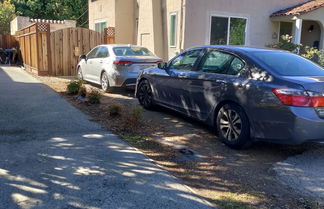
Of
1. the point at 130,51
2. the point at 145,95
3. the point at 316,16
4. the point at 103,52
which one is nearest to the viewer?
the point at 145,95

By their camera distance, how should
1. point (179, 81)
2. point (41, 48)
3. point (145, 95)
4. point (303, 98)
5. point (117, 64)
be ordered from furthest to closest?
point (41, 48) < point (117, 64) < point (145, 95) < point (179, 81) < point (303, 98)

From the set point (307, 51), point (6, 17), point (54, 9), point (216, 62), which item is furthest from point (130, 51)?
point (54, 9)

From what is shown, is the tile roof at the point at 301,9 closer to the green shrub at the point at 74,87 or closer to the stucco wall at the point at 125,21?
the stucco wall at the point at 125,21

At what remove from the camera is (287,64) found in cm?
519

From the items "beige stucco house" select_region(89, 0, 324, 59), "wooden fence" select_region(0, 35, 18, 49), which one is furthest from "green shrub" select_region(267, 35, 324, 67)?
"wooden fence" select_region(0, 35, 18, 49)

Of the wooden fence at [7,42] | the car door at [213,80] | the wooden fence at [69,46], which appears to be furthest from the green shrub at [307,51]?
the wooden fence at [7,42]

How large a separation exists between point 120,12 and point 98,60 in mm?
8018

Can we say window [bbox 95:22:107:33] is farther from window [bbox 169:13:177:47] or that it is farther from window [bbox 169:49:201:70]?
window [bbox 169:49:201:70]

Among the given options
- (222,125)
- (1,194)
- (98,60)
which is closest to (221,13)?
(98,60)

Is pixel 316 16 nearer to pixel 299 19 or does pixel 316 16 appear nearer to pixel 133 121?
pixel 299 19

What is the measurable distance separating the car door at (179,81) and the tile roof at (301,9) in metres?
9.87

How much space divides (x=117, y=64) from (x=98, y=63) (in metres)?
1.44

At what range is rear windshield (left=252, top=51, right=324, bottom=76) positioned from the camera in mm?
4949

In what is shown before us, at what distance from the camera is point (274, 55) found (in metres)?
5.43
